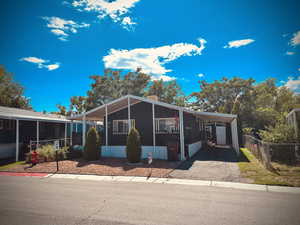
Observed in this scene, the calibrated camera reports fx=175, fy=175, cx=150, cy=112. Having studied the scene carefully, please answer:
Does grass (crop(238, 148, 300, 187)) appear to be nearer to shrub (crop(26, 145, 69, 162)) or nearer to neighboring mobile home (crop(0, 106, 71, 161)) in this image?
shrub (crop(26, 145, 69, 162))

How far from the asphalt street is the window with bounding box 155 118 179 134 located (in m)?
6.98

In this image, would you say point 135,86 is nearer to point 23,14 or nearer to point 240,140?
point 240,140

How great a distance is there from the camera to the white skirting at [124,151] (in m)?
12.7

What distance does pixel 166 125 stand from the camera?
1400 centimetres

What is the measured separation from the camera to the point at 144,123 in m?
14.3

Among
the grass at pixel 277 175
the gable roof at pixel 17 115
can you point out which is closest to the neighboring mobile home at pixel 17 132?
the gable roof at pixel 17 115

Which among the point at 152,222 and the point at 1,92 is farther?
the point at 1,92

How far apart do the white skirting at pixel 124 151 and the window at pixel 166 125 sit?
1.62 meters

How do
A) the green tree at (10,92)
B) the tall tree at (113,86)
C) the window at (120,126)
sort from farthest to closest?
the tall tree at (113,86)
the green tree at (10,92)
the window at (120,126)

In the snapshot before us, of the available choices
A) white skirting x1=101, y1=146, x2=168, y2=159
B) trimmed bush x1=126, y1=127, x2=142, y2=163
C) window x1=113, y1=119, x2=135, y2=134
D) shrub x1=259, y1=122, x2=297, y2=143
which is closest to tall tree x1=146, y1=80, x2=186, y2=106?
window x1=113, y1=119, x2=135, y2=134

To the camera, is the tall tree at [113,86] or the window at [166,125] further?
the tall tree at [113,86]

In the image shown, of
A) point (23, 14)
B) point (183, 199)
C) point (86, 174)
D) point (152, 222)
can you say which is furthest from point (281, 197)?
point (23, 14)

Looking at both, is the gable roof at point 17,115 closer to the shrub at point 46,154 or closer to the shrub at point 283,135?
the shrub at point 46,154

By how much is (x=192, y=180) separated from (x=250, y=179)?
2339 millimetres
